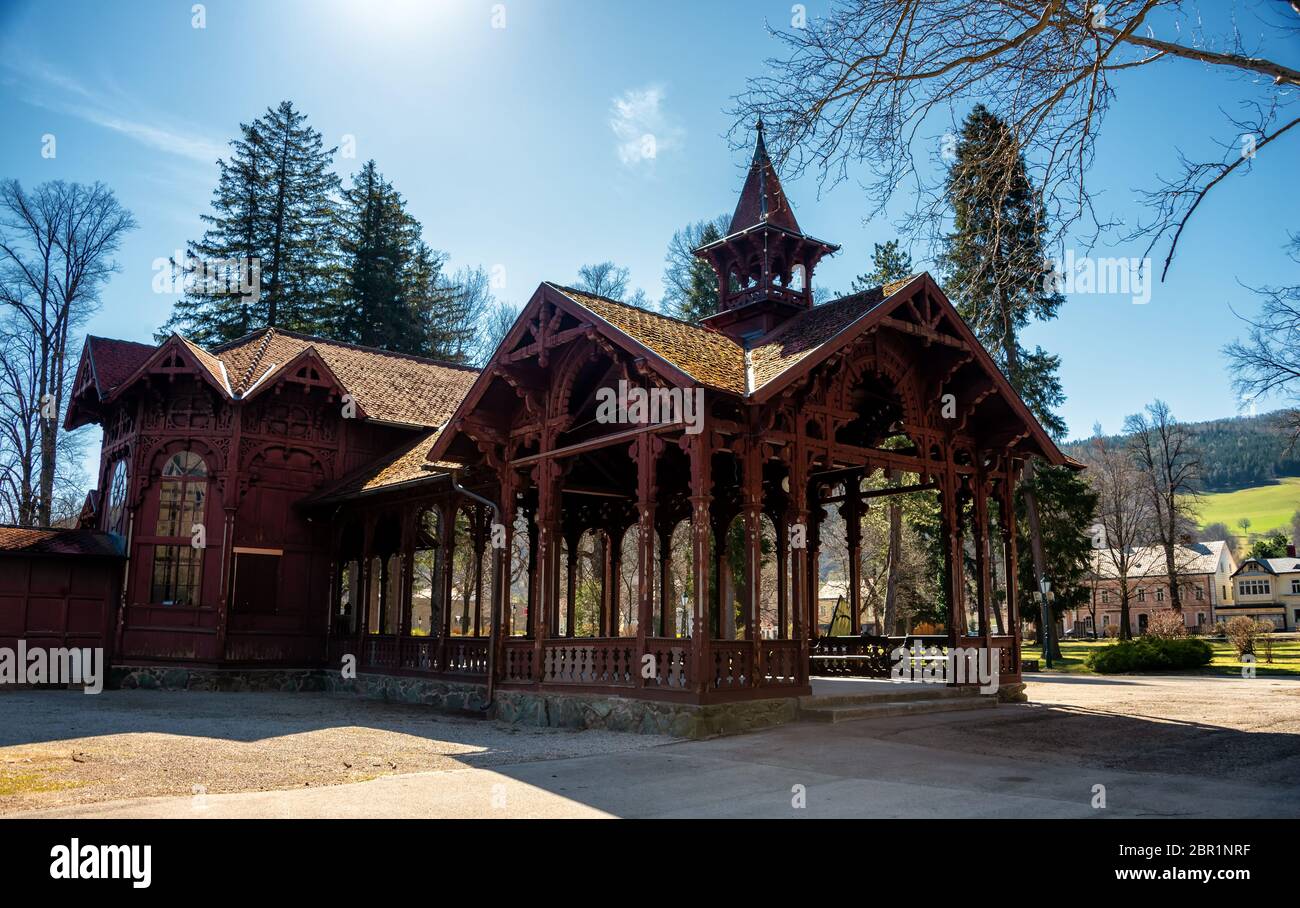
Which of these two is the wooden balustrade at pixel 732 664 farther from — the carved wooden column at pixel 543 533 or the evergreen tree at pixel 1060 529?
the evergreen tree at pixel 1060 529

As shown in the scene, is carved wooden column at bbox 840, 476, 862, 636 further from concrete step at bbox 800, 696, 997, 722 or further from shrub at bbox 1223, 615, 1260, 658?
shrub at bbox 1223, 615, 1260, 658

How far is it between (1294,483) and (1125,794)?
170191mm

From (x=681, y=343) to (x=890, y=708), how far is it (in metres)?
6.85

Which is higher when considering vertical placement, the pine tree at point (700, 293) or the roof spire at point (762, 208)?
the pine tree at point (700, 293)

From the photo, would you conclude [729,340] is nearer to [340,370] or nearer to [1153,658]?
[340,370]

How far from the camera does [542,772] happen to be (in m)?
10.4

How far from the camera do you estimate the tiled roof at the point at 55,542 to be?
2209 centimetres

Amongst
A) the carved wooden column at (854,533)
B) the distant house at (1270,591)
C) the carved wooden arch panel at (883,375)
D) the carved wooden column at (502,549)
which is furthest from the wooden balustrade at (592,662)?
the distant house at (1270,591)

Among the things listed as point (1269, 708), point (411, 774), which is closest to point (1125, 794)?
point (411, 774)

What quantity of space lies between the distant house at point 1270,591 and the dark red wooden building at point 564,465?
8428cm

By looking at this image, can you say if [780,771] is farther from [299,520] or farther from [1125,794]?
[299,520]

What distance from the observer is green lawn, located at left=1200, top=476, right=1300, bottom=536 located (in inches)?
5271

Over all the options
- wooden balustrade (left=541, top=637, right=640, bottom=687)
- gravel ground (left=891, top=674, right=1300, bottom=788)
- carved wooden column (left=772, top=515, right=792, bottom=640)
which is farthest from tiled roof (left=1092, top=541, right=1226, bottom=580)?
wooden balustrade (left=541, top=637, right=640, bottom=687)
